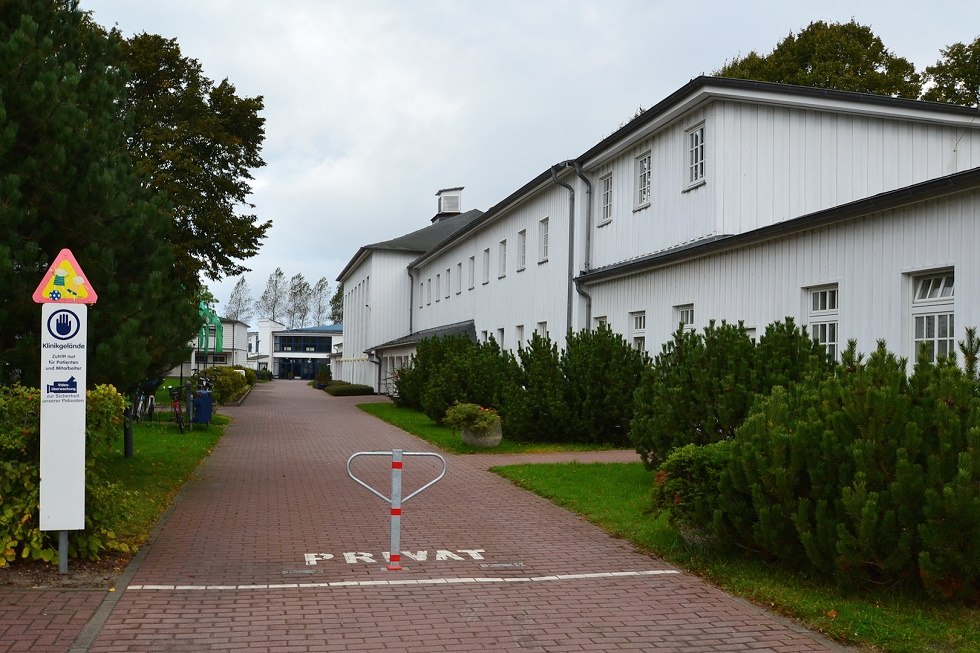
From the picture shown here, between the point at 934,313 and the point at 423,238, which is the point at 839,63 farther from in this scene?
the point at 423,238

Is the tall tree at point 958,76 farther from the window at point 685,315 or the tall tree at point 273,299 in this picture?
the tall tree at point 273,299

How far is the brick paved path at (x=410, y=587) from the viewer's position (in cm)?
628

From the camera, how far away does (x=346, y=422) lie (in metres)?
29.5

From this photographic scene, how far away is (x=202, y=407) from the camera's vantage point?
24.5 metres

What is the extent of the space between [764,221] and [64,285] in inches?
538

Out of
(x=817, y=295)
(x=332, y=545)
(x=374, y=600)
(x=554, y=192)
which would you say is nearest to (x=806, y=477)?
(x=374, y=600)

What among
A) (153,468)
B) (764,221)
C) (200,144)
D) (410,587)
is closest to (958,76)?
(764,221)

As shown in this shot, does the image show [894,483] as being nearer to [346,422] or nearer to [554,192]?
[554,192]

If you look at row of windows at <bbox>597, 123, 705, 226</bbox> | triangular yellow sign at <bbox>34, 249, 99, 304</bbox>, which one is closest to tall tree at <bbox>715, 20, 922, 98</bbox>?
row of windows at <bbox>597, 123, 705, 226</bbox>

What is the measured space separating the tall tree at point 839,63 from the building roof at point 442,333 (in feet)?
45.0

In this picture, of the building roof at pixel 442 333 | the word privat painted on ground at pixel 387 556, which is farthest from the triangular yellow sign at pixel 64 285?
the building roof at pixel 442 333

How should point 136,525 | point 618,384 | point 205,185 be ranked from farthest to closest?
point 205,185 < point 618,384 < point 136,525

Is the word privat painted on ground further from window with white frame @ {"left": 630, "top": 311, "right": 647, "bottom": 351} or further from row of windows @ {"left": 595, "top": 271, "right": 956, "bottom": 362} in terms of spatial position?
window with white frame @ {"left": 630, "top": 311, "right": 647, "bottom": 351}

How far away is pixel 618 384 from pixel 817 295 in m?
5.85
